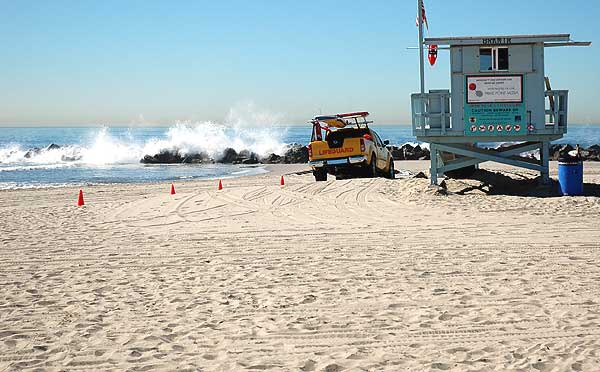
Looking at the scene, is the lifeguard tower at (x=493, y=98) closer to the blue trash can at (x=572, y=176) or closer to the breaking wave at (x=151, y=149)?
the blue trash can at (x=572, y=176)

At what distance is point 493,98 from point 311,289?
9.56 meters

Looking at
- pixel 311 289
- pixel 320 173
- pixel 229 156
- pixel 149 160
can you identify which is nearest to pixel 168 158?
pixel 149 160

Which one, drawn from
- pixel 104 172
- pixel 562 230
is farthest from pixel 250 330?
Answer: pixel 104 172

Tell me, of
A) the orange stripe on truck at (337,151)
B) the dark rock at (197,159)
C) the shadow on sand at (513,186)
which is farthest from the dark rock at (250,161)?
the shadow on sand at (513,186)

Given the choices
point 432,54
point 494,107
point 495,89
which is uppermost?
point 432,54

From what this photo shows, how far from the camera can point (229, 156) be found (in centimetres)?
4162

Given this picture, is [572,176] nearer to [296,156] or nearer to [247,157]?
[296,156]

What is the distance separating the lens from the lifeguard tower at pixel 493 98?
14656mm

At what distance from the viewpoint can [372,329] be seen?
562 cm

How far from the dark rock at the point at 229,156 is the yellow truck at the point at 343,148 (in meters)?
21.1

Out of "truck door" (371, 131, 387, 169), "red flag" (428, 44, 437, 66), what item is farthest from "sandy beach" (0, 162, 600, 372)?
"truck door" (371, 131, 387, 169)

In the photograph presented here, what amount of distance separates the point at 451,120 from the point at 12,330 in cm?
1161

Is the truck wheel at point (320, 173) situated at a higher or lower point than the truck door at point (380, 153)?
lower

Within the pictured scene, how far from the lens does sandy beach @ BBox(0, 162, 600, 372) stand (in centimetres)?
507
